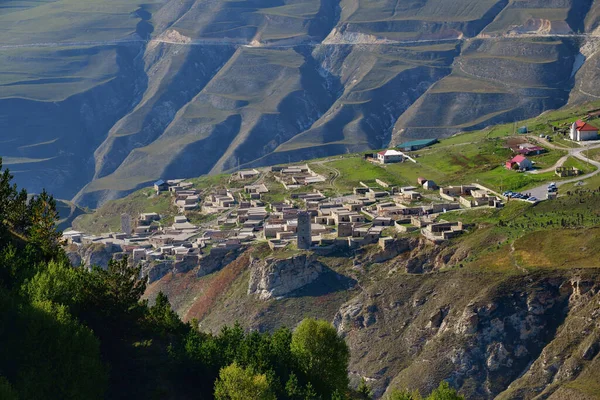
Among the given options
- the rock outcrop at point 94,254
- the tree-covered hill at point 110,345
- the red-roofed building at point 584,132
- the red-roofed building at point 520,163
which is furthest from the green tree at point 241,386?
the red-roofed building at point 584,132

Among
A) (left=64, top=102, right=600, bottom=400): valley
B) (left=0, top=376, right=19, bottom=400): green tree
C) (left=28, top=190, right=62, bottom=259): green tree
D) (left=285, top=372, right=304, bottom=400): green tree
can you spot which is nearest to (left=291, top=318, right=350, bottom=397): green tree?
(left=285, top=372, right=304, bottom=400): green tree

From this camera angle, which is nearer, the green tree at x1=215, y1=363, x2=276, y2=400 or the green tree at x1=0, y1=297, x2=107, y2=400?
the green tree at x1=0, y1=297, x2=107, y2=400

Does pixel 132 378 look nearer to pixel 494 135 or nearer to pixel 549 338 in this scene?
pixel 549 338

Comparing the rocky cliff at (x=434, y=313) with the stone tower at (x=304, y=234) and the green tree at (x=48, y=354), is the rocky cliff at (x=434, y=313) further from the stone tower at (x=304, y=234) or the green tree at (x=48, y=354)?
the green tree at (x=48, y=354)

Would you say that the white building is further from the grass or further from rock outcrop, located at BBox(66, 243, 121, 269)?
rock outcrop, located at BBox(66, 243, 121, 269)

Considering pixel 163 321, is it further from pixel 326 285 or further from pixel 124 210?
pixel 124 210

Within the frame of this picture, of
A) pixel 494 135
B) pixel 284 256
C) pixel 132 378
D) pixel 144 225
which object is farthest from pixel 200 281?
pixel 132 378
